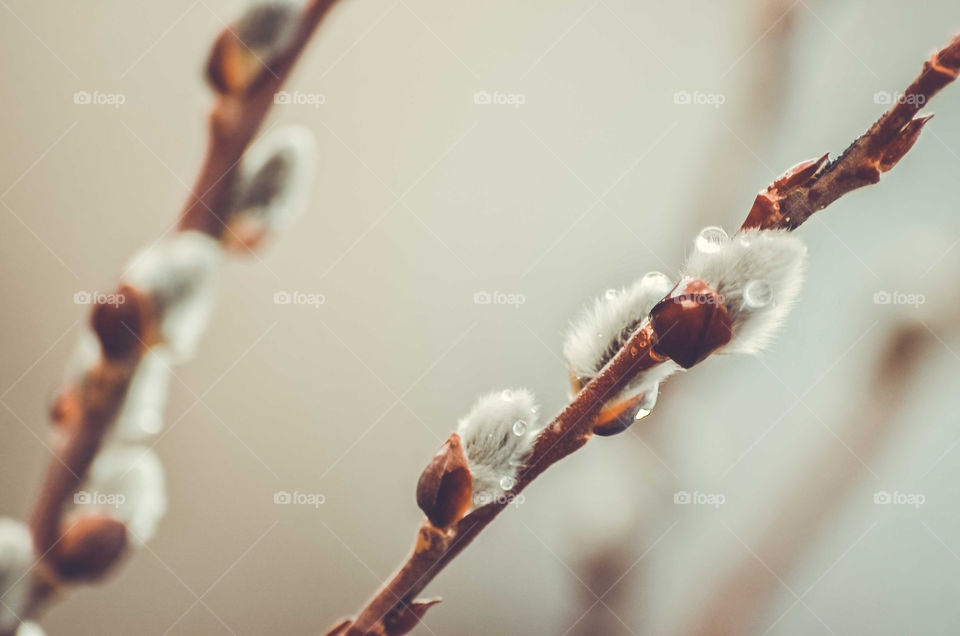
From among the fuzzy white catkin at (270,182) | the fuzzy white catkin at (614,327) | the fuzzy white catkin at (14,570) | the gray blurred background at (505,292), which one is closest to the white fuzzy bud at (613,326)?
the fuzzy white catkin at (614,327)

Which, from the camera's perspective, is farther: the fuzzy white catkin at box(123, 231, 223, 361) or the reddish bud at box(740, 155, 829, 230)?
the fuzzy white catkin at box(123, 231, 223, 361)

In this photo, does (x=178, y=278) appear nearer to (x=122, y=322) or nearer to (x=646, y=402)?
(x=122, y=322)

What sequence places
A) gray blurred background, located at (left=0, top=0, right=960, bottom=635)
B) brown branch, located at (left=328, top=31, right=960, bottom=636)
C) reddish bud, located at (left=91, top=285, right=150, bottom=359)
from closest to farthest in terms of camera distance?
brown branch, located at (left=328, top=31, right=960, bottom=636) → reddish bud, located at (left=91, top=285, right=150, bottom=359) → gray blurred background, located at (left=0, top=0, right=960, bottom=635)

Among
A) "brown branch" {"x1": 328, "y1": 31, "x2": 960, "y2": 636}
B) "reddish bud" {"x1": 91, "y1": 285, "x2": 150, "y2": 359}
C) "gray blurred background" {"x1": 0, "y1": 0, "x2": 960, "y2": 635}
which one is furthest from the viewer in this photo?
"gray blurred background" {"x1": 0, "y1": 0, "x2": 960, "y2": 635}

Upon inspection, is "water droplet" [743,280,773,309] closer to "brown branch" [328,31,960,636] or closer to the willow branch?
"brown branch" [328,31,960,636]

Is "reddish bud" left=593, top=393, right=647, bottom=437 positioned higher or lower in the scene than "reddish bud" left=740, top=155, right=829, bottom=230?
lower

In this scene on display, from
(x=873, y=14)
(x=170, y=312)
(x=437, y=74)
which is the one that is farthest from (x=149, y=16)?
(x=873, y=14)

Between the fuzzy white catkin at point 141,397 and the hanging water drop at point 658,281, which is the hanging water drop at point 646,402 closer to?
the hanging water drop at point 658,281

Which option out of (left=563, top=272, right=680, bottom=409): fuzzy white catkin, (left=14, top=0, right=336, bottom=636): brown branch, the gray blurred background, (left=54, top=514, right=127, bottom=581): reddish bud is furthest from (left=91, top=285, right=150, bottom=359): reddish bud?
the gray blurred background

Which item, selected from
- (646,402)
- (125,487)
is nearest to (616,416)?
(646,402)
